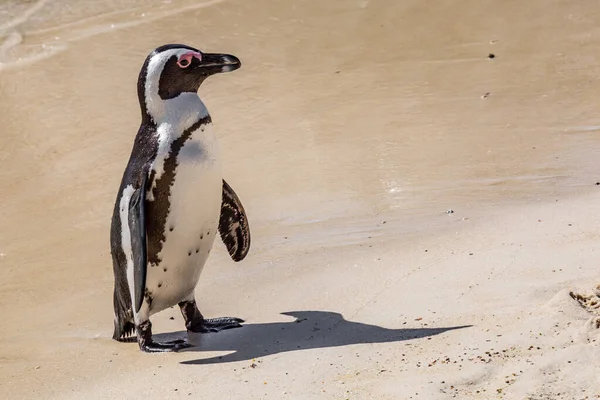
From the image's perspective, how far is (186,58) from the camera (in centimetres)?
431

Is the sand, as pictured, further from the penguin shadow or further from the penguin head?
the penguin head

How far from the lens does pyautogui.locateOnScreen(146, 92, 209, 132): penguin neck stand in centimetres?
425

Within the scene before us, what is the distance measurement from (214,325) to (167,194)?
0.64 m

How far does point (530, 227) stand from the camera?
495cm

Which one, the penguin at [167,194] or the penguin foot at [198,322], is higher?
the penguin at [167,194]

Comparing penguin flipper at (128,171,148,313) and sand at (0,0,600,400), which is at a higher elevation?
penguin flipper at (128,171,148,313)

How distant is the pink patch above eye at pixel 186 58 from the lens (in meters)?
4.30

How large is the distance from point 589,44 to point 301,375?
18.6 feet

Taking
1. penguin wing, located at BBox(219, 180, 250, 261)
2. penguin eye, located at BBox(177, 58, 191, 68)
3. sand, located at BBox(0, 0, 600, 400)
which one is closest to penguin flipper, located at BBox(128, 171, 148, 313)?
sand, located at BBox(0, 0, 600, 400)

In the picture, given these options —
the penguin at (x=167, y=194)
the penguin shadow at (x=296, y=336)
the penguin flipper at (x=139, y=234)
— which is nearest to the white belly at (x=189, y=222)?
the penguin at (x=167, y=194)

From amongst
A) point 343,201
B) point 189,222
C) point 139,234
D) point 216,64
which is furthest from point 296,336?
point 343,201

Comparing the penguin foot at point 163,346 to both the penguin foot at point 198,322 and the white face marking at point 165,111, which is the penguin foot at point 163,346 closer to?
the penguin foot at point 198,322

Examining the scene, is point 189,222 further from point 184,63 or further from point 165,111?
point 184,63

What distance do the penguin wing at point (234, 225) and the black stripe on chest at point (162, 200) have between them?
438 mm
